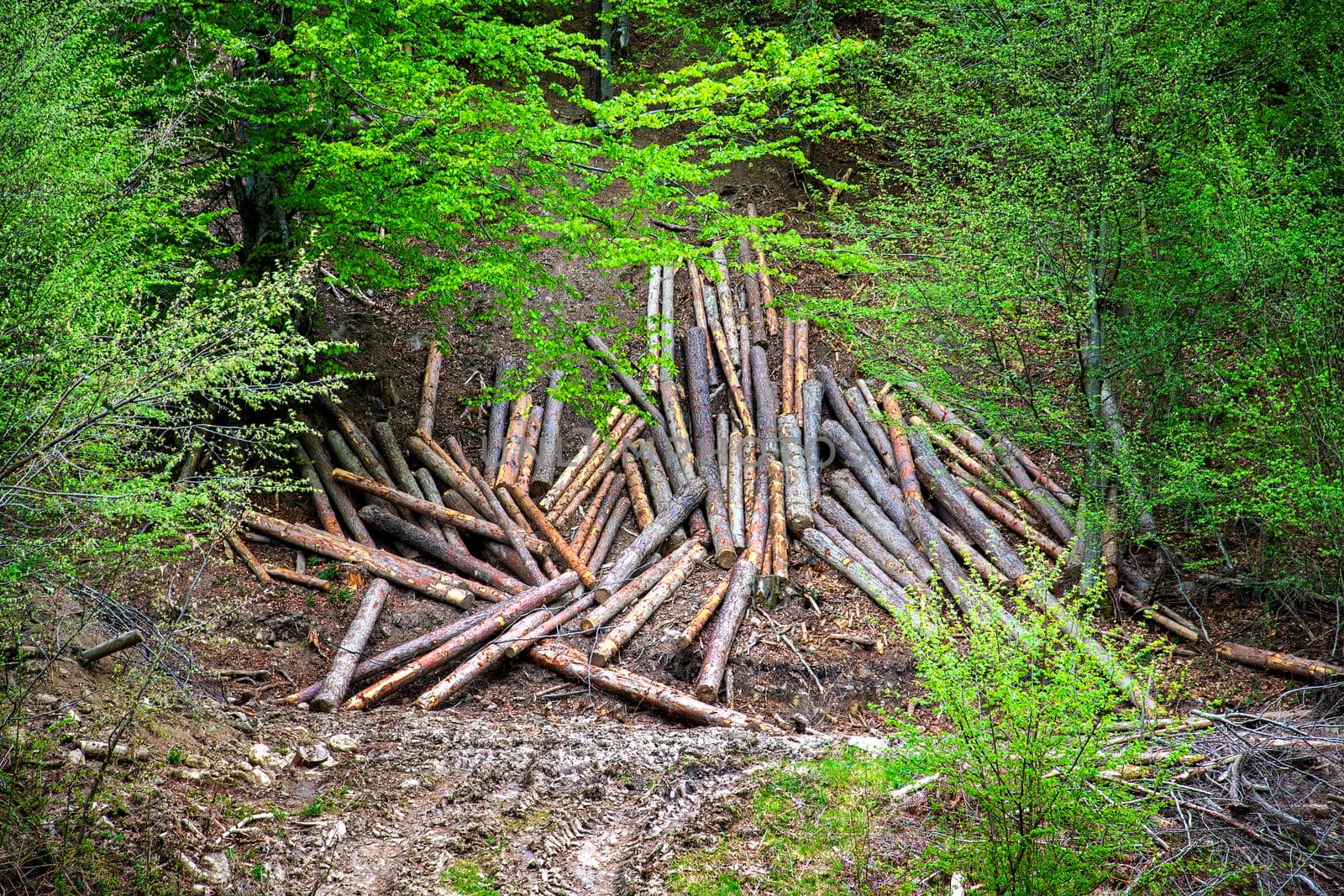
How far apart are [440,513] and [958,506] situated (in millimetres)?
5927

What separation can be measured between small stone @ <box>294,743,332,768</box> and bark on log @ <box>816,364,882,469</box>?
6994mm

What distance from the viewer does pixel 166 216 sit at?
7109 millimetres

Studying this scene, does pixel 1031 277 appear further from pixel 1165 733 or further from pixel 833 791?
pixel 833 791

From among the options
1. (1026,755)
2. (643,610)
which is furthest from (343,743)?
(1026,755)

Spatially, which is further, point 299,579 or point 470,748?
point 299,579

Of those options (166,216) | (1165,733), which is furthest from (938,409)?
(166,216)

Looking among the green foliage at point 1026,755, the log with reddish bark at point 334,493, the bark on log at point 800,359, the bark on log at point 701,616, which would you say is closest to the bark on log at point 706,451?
the bark on log at point 701,616

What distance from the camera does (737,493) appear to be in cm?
1033

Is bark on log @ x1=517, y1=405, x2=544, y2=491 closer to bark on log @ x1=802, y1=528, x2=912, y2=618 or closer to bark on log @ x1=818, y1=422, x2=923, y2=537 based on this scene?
bark on log @ x1=802, y1=528, x2=912, y2=618

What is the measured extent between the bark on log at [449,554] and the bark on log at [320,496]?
332 millimetres

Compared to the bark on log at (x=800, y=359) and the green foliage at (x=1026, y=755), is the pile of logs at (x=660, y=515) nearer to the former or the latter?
the bark on log at (x=800, y=359)

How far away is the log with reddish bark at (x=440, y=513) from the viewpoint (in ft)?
31.2

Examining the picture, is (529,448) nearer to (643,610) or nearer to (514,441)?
(514,441)

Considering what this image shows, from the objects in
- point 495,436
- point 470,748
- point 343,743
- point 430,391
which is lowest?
point 470,748
